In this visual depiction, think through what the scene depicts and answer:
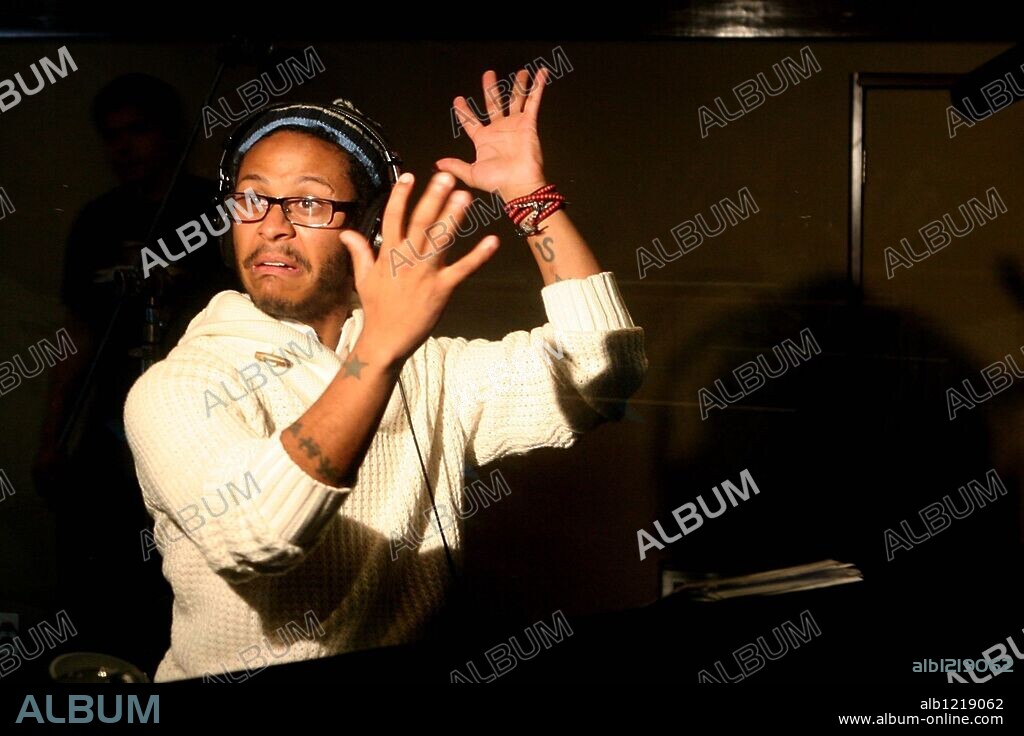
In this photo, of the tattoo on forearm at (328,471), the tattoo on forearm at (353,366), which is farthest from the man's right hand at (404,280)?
the tattoo on forearm at (328,471)

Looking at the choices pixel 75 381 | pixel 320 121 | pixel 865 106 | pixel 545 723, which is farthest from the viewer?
pixel 865 106

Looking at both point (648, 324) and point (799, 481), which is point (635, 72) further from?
point (799, 481)

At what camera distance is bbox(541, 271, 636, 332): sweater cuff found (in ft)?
4.42

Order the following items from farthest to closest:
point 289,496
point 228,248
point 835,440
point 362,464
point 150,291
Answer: point 835,440, point 150,291, point 228,248, point 362,464, point 289,496

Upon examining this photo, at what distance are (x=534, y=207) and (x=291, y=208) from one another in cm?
34

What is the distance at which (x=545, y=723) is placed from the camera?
104cm

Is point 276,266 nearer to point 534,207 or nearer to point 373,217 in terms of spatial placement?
point 373,217

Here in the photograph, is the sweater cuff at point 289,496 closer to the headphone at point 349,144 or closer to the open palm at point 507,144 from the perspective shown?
the headphone at point 349,144

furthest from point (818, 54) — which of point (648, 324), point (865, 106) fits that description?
point (648, 324)

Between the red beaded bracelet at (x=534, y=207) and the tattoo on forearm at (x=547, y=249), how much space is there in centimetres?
2

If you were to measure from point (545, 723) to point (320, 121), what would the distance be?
2.81 ft

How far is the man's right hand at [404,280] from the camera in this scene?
37.1 inches

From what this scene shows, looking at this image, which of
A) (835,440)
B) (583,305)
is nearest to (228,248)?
(583,305)

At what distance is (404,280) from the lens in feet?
3.17
